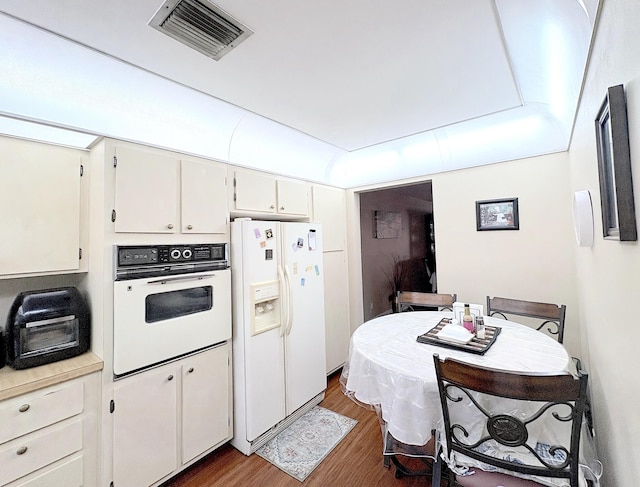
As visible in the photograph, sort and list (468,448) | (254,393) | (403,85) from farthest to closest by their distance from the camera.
→ 1. (254,393)
2. (403,85)
3. (468,448)

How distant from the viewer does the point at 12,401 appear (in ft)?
4.54

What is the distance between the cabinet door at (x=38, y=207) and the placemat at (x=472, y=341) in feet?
7.46

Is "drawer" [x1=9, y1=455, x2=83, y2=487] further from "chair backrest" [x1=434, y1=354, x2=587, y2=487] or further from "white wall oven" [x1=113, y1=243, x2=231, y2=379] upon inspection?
"chair backrest" [x1=434, y1=354, x2=587, y2=487]

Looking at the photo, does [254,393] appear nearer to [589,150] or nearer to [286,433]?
[286,433]

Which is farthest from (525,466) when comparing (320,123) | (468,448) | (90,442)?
(320,123)

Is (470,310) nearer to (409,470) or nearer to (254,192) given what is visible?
(409,470)

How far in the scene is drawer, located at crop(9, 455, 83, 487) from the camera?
1429 mm

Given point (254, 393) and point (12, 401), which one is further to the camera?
point (254, 393)

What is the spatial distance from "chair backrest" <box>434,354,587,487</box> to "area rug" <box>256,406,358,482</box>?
1.18 meters

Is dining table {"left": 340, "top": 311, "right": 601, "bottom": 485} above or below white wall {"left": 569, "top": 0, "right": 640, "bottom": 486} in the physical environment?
below

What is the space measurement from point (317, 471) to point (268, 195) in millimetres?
2164

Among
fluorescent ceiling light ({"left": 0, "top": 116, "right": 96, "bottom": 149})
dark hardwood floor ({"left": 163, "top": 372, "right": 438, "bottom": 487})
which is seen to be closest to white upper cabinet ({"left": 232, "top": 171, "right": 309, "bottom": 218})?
fluorescent ceiling light ({"left": 0, "top": 116, "right": 96, "bottom": 149})

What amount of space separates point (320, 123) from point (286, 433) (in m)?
2.64

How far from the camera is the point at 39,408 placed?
4.77ft
